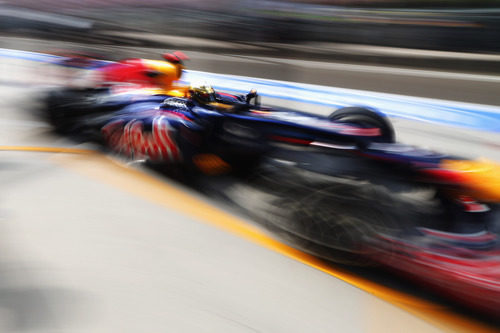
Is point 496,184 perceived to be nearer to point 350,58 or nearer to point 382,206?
point 382,206

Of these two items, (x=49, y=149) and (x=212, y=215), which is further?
(x=49, y=149)

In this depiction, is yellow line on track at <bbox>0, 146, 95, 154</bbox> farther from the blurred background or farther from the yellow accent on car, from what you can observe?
the yellow accent on car

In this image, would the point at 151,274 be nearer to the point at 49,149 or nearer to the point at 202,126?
the point at 202,126

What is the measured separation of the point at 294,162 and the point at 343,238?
519mm

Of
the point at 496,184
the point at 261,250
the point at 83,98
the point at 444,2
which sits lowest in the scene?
the point at 261,250

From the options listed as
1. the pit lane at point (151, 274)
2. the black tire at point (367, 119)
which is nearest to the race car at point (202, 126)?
the black tire at point (367, 119)

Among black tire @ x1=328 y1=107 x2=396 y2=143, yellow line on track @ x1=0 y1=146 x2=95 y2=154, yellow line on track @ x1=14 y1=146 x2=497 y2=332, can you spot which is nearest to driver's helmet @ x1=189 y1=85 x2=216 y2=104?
yellow line on track @ x1=14 y1=146 x2=497 y2=332

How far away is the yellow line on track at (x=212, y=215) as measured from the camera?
200 cm

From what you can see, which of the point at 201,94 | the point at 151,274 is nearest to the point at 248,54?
the point at 201,94

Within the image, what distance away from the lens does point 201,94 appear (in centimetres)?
340

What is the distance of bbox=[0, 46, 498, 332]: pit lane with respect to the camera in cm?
187

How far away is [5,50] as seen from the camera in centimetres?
1087

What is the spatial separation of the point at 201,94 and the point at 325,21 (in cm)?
581

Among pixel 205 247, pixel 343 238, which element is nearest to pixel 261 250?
pixel 205 247
